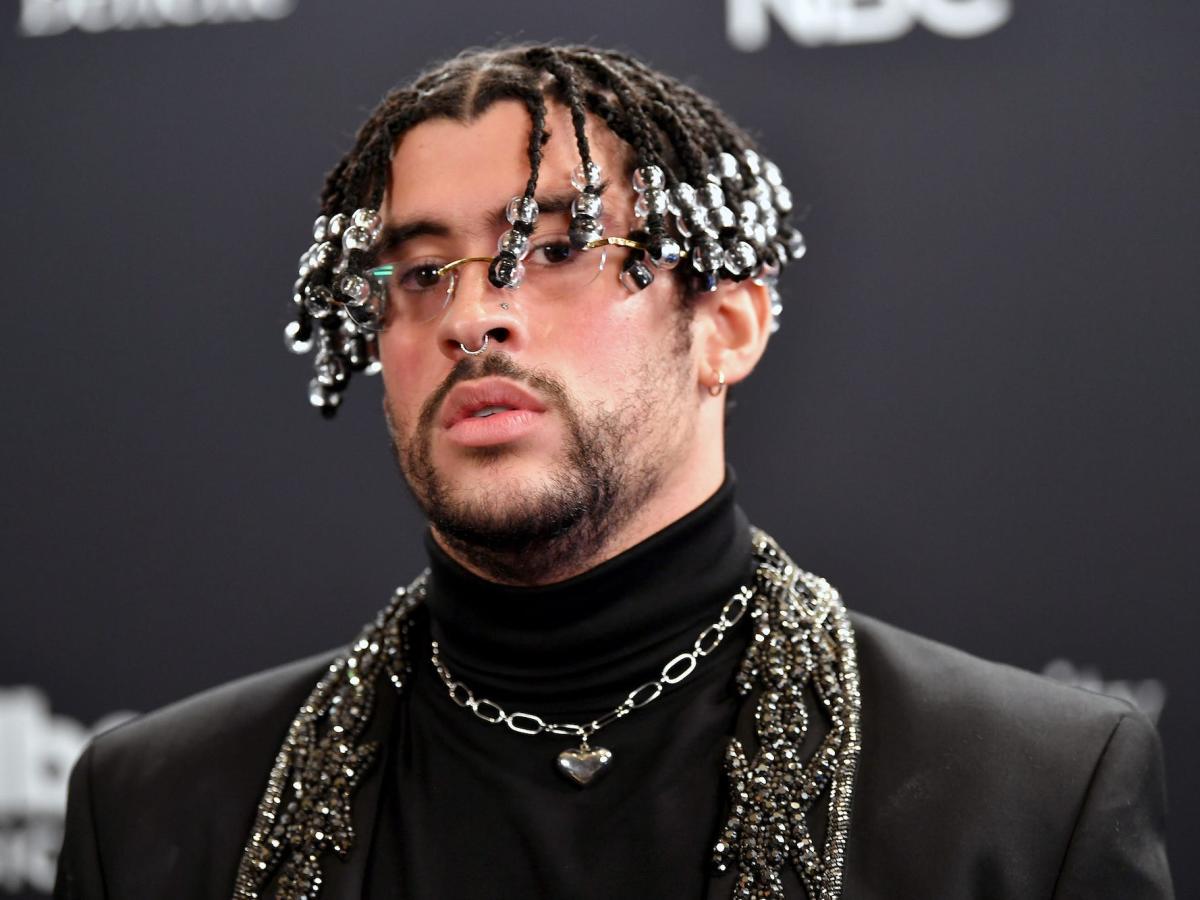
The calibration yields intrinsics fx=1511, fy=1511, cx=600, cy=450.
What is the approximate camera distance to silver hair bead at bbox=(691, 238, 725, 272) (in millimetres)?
1519

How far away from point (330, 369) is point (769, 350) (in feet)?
2.00

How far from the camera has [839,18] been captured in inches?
77.1

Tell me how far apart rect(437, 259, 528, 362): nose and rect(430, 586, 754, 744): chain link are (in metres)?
0.34

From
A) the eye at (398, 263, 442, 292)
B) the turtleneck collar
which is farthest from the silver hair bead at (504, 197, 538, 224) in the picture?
the turtleneck collar

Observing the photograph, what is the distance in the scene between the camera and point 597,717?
58.1 inches

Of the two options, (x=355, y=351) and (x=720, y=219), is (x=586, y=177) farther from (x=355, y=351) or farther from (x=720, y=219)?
(x=355, y=351)

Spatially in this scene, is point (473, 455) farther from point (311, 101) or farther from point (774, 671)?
point (311, 101)

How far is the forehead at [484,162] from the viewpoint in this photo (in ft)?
4.82

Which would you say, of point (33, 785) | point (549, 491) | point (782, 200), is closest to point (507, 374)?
point (549, 491)

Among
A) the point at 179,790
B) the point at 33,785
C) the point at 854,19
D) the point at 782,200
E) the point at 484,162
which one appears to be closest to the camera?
the point at 484,162

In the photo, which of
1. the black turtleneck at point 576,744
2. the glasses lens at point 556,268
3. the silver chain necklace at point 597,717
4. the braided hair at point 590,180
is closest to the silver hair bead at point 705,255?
the braided hair at point 590,180

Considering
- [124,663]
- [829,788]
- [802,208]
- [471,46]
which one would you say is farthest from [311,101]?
[829,788]

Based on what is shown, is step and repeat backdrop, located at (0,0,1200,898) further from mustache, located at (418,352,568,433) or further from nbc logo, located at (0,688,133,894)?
mustache, located at (418,352,568,433)

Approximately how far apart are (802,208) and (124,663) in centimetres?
117
